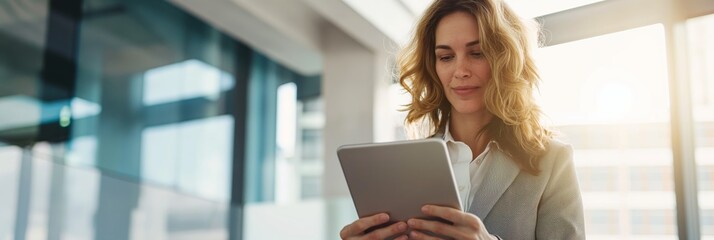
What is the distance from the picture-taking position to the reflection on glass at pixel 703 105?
3439mm

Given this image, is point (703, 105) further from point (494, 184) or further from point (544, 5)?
point (494, 184)

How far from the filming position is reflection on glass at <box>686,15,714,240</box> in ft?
11.3

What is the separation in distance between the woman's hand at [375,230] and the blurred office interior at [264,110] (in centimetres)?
148

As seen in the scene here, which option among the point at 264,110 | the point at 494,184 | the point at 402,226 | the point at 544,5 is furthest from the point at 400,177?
the point at 264,110

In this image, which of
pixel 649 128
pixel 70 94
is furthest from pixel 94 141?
pixel 649 128

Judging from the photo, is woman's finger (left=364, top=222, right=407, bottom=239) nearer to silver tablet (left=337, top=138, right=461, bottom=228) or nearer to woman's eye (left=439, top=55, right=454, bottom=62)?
silver tablet (left=337, top=138, right=461, bottom=228)

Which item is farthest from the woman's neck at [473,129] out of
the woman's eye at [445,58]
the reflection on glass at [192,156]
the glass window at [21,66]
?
the reflection on glass at [192,156]

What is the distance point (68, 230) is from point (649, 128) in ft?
9.74

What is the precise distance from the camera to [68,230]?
12.8 ft

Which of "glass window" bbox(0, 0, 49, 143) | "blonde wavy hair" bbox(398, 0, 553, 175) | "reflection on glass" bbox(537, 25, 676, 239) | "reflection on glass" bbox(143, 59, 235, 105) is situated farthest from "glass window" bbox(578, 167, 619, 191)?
"glass window" bbox(0, 0, 49, 143)

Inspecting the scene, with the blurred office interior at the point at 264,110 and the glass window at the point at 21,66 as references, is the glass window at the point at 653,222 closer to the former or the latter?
the blurred office interior at the point at 264,110

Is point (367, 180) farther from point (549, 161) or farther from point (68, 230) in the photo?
point (68, 230)

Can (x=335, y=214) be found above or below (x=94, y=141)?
below

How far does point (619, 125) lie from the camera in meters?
3.73
